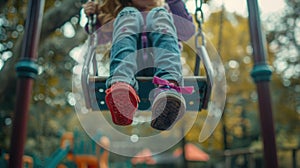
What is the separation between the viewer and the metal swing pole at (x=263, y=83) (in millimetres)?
871

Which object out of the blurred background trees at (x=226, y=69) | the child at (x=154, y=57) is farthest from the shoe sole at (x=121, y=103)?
the blurred background trees at (x=226, y=69)

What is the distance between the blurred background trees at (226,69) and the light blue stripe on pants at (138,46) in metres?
1.66

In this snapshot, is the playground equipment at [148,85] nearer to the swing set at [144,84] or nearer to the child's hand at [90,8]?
the swing set at [144,84]

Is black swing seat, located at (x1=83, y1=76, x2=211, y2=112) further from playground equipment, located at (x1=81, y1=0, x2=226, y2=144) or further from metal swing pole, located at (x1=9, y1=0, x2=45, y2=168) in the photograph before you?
metal swing pole, located at (x1=9, y1=0, x2=45, y2=168)

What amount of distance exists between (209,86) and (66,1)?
2021 mm

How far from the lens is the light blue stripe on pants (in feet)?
3.69

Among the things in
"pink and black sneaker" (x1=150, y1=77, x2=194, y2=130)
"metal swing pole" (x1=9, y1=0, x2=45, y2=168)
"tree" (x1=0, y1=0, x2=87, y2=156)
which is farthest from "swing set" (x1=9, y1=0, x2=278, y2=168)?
"tree" (x1=0, y1=0, x2=87, y2=156)

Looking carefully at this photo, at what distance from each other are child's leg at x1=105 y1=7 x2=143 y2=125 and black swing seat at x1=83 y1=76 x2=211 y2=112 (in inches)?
3.1

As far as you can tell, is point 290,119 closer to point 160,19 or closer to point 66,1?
point 66,1

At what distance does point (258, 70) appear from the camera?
37.0 inches

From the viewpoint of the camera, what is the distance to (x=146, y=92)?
1.27m

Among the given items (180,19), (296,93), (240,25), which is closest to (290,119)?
(296,93)

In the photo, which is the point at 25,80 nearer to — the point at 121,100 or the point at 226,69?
the point at 121,100

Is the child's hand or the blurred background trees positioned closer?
the child's hand
